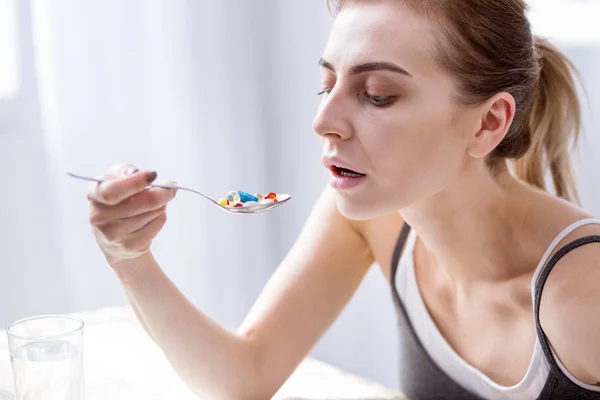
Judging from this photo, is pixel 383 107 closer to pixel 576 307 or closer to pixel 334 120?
pixel 334 120

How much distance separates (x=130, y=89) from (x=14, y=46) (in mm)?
336

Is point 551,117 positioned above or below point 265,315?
above

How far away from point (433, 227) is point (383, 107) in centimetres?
26

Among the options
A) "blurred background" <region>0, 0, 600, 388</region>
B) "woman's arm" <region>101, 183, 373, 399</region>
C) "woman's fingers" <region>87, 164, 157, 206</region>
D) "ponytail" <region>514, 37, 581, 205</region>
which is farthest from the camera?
"blurred background" <region>0, 0, 600, 388</region>

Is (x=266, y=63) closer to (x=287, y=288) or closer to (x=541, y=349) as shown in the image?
(x=287, y=288)

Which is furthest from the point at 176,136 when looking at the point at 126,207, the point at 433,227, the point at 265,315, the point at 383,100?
the point at 126,207

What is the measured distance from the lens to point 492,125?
1.16m

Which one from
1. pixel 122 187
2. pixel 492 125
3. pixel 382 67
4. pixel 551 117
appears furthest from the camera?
pixel 551 117

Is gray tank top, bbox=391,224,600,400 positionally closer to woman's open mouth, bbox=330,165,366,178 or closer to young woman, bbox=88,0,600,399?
young woman, bbox=88,0,600,399

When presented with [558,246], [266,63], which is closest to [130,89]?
[266,63]

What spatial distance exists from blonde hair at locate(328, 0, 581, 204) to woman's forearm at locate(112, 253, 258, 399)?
0.49m

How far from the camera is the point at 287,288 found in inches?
53.1

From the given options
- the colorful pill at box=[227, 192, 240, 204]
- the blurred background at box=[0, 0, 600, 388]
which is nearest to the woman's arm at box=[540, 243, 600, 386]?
the colorful pill at box=[227, 192, 240, 204]

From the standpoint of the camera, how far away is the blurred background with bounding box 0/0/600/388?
207 centimetres
